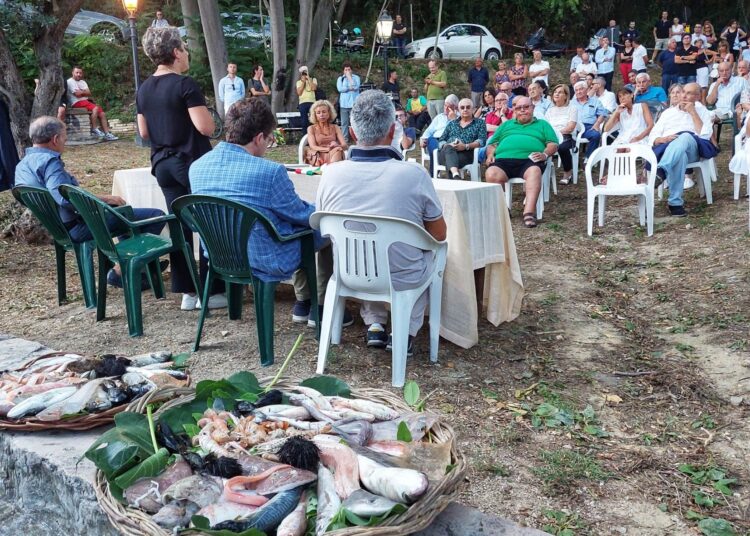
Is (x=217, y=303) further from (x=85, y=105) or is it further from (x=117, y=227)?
(x=85, y=105)

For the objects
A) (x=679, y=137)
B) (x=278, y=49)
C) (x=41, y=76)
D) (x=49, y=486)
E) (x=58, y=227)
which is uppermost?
(x=278, y=49)

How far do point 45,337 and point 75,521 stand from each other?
290 centimetres

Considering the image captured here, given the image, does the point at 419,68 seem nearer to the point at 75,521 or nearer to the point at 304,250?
the point at 304,250

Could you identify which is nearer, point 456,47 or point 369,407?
point 369,407

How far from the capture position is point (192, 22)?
18.1 m

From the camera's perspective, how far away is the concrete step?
2.19m

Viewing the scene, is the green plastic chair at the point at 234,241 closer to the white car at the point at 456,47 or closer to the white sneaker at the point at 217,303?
the white sneaker at the point at 217,303

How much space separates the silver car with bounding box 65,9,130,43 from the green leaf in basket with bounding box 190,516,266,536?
2075 cm

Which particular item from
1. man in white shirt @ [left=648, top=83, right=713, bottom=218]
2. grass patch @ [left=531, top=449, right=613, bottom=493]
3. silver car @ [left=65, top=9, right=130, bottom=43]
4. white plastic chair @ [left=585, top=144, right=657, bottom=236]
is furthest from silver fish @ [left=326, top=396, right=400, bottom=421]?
silver car @ [left=65, top=9, right=130, bottom=43]

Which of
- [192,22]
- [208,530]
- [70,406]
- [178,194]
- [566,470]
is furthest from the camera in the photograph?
[192,22]

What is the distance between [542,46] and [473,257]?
22.0 meters

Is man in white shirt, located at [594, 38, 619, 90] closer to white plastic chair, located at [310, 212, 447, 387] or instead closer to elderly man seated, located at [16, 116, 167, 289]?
elderly man seated, located at [16, 116, 167, 289]

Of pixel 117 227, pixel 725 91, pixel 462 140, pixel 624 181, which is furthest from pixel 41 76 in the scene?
pixel 725 91

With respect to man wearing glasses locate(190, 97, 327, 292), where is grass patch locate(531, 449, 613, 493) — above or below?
below
